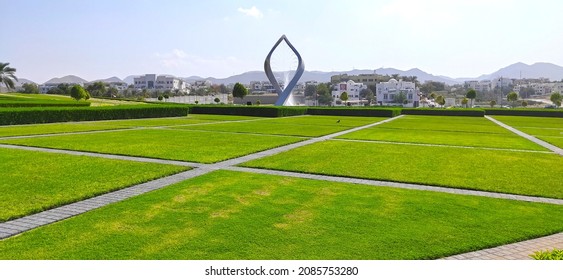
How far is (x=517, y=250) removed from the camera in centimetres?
469

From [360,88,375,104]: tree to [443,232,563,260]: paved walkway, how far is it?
11198cm

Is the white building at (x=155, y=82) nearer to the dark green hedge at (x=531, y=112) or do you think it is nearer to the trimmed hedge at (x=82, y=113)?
the dark green hedge at (x=531, y=112)

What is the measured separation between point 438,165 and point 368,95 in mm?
114271

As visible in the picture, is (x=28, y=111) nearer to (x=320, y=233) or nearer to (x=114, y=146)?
(x=114, y=146)

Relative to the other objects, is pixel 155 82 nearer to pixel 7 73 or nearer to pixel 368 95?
pixel 368 95

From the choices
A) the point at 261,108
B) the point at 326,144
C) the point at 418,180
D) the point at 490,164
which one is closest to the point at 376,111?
the point at 261,108

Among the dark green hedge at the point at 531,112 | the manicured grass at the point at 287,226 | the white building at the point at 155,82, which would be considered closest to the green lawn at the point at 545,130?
the manicured grass at the point at 287,226

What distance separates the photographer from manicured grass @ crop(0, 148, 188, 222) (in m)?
6.23

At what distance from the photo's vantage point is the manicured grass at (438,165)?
26.7 feet

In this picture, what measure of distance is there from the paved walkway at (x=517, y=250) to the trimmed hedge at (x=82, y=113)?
900 inches

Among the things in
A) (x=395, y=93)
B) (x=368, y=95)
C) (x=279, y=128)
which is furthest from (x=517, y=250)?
(x=368, y=95)

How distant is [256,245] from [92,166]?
19.5ft

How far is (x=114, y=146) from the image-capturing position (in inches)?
504

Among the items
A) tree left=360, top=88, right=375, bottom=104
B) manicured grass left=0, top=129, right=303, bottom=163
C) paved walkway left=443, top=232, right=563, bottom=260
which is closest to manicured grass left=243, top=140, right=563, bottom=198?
manicured grass left=0, top=129, right=303, bottom=163
